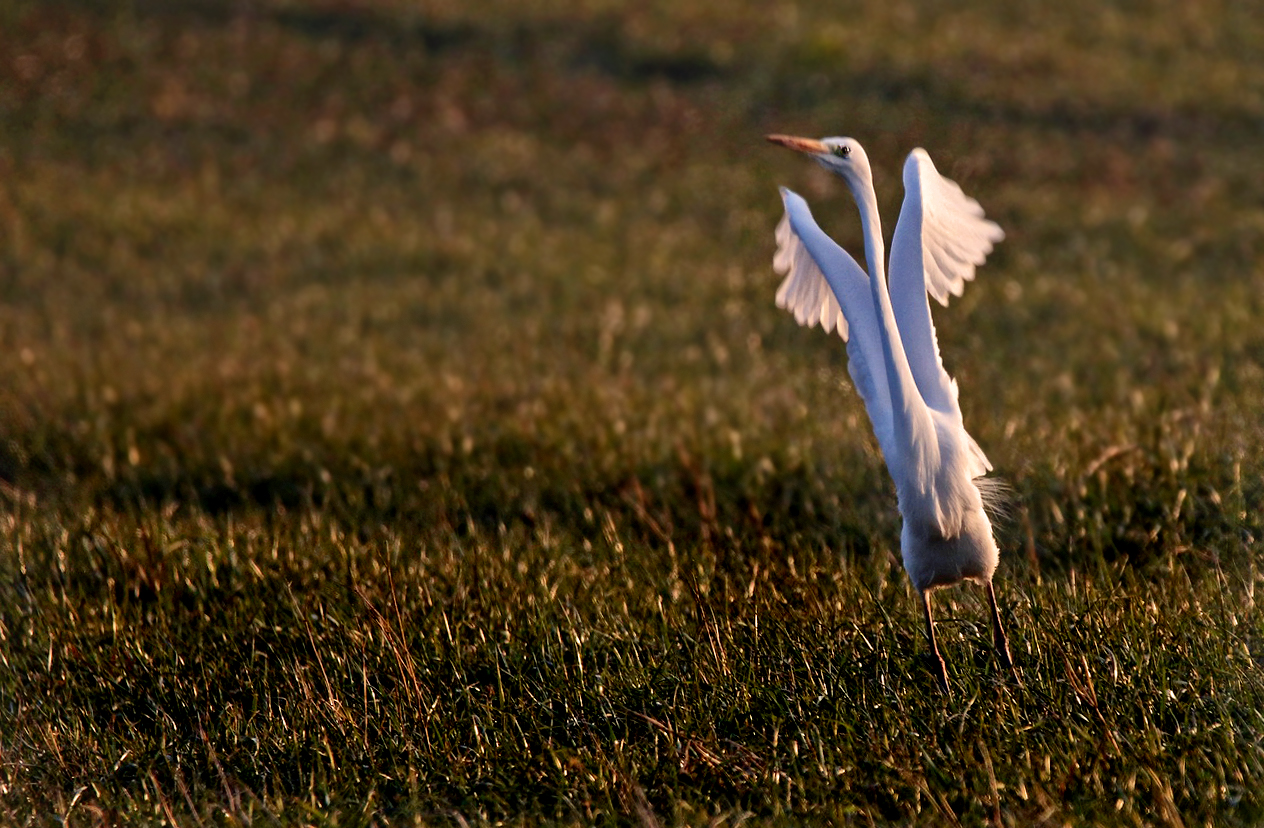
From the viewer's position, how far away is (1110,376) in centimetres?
920

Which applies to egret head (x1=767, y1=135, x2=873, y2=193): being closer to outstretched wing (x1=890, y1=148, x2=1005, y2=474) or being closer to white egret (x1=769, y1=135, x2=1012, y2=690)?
white egret (x1=769, y1=135, x2=1012, y2=690)

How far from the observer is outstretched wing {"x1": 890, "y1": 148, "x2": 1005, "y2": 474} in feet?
13.6

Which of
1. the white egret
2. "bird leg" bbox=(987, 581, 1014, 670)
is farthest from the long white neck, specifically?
"bird leg" bbox=(987, 581, 1014, 670)

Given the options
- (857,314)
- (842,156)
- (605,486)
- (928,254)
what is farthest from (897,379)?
(605,486)

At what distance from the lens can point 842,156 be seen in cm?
400

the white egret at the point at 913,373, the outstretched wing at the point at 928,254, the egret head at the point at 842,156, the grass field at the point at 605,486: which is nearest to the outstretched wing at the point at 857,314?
the white egret at the point at 913,373

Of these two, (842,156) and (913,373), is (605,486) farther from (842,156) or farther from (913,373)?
(842,156)

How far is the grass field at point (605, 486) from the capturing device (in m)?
4.03

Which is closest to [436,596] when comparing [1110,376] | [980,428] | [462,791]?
[462,791]

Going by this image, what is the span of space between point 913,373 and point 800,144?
0.82 meters

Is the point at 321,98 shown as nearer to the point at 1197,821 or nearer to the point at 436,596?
the point at 436,596

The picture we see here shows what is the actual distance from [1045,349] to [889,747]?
6878mm

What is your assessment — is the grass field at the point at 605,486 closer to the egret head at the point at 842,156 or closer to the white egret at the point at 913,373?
the white egret at the point at 913,373

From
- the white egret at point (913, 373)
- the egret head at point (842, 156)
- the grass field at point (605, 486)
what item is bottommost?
the grass field at point (605, 486)
